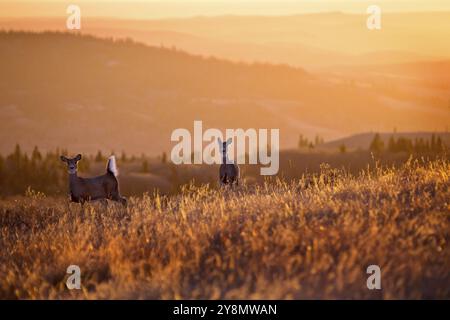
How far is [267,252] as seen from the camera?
39.7 ft

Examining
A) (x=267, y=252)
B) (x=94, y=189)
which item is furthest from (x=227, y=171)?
(x=267, y=252)

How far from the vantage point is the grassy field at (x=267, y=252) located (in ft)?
36.7

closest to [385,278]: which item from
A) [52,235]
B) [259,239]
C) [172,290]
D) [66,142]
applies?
[259,239]

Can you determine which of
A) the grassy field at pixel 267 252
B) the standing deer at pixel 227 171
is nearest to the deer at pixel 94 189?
the standing deer at pixel 227 171

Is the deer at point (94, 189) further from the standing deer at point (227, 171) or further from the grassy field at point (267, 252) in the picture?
the grassy field at point (267, 252)

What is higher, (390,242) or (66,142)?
(390,242)

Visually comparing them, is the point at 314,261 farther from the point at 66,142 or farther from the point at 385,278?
the point at 66,142

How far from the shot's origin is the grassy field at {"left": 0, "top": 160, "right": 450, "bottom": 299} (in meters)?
11.2

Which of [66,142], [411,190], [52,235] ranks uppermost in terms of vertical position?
[411,190]

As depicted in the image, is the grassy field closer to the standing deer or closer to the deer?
the deer

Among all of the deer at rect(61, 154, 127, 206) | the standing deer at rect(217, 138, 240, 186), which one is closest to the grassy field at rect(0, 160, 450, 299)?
the deer at rect(61, 154, 127, 206)

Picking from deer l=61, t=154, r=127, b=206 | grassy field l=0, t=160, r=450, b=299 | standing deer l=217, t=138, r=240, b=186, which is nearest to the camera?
grassy field l=0, t=160, r=450, b=299

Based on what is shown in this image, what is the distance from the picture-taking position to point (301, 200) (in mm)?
15484

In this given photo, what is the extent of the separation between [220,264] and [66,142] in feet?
558
